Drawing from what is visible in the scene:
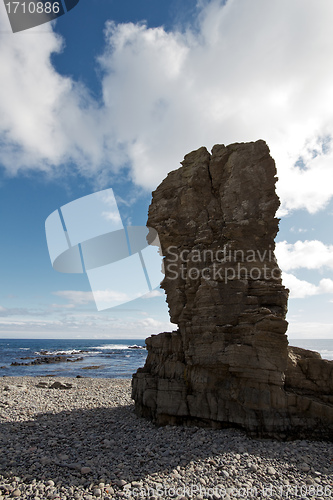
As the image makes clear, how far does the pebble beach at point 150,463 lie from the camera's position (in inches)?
312

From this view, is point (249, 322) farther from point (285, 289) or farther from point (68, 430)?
point (68, 430)

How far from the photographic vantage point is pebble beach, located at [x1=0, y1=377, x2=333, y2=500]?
7.93 meters

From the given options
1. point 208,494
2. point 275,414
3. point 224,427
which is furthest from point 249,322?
point 208,494

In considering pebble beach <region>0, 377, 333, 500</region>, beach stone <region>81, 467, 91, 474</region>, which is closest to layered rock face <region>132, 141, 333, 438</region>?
pebble beach <region>0, 377, 333, 500</region>

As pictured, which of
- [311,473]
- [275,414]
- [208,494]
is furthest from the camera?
[275,414]

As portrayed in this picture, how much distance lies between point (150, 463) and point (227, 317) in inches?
258

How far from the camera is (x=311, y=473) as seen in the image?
8.79 metres

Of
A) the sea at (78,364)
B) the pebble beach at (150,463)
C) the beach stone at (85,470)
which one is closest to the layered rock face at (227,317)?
the pebble beach at (150,463)

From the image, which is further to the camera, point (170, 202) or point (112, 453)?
point (170, 202)

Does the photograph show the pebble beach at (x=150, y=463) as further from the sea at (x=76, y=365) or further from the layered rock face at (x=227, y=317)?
the sea at (x=76, y=365)

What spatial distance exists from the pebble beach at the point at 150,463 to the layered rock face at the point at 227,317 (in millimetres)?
984

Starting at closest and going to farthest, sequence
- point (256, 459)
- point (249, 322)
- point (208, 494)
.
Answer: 1. point (208, 494)
2. point (256, 459)
3. point (249, 322)

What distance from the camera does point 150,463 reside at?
374 inches

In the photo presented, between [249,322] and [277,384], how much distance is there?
275cm
